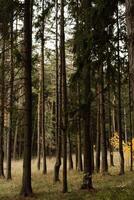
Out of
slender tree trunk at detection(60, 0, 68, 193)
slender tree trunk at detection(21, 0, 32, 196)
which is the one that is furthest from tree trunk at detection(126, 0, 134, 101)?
slender tree trunk at detection(21, 0, 32, 196)

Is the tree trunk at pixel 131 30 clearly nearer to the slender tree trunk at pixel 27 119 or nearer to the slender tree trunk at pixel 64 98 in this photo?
the slender tree trunk at pixel 64 98

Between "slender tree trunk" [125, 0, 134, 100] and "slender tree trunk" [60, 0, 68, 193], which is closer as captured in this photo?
"slender tree trunk" [125, 0, 134, 100]

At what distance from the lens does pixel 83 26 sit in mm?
11164

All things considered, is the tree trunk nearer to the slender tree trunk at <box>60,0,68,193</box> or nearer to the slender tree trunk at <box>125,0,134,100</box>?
the slender tree trunk at <box>125,0,134,100</box>

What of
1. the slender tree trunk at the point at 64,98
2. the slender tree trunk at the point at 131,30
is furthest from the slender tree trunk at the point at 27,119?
the slender tree trunk at the point at 131,30

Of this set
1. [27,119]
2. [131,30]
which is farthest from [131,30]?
[27,119]

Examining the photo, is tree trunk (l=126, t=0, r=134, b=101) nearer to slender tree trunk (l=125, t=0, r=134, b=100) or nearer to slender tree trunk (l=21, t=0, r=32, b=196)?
slender tree trunk (l=125, t=0, r=134, b=100)

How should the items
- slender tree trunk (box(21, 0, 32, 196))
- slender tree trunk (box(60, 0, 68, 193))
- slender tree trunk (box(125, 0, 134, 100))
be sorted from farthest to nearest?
slender tree trunk (box(60, 0, 68, 193)) < slender tree trunk (box(21, 0, 32, 196)) < slender tree trunk (box(125, 0, 134, 100))

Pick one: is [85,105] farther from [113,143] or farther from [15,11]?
[113,143]

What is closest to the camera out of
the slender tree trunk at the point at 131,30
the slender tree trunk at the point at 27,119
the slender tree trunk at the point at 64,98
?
the slender tree trunk at the point at 131,30

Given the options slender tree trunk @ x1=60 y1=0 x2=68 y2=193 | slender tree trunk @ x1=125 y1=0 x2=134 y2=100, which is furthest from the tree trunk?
slender tree trunk @ x1=60 y1=0 x2=68 y2=193

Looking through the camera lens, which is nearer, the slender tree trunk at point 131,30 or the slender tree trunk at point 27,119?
the slender tree trunk at point 131,30

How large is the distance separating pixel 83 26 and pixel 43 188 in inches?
310

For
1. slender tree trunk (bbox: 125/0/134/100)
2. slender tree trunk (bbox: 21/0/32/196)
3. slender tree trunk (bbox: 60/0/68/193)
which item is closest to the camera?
slender tree trunk (bbox: 125/0/134/100)
